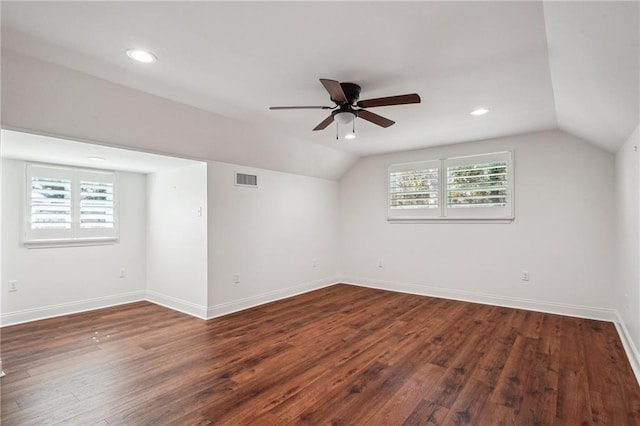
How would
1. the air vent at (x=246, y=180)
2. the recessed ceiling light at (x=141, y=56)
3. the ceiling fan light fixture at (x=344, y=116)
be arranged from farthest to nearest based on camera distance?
the air vent at (x=246, y=180) < the ceiling fan light fixture at (x=344, y=116) < the recessed ceiling light at (x=141, y=56)

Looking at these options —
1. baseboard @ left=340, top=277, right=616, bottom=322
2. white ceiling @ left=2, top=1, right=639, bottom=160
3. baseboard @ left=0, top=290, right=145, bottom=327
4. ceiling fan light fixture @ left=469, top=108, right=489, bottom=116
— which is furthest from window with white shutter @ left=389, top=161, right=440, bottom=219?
baseboard @ left=0, top=290, right=145, bottom=327

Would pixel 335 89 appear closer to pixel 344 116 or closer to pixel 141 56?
pixel 344 116

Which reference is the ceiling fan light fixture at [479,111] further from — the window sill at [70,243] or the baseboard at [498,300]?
the window sill at [70,243]

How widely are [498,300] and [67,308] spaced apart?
20.5 ft

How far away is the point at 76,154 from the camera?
3795 millimetres

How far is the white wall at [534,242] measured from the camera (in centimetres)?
418

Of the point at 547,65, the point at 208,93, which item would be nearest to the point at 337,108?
the point at 208,93

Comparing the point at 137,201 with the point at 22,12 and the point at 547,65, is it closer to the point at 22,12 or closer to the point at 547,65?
the point at 22,12

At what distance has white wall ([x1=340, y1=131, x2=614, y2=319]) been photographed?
4.18m

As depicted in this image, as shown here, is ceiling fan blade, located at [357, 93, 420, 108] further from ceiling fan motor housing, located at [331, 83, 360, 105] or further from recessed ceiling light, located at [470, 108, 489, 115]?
recessed ceiling light, located at [470, 108, 489, 115]

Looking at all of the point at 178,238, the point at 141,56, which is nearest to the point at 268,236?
the point at 178,238

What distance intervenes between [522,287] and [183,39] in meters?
5.14

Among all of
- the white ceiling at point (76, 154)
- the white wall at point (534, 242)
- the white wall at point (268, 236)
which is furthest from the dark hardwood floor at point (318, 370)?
the white ceiling at point (76, 154)

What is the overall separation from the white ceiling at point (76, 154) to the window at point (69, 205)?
183 mm
